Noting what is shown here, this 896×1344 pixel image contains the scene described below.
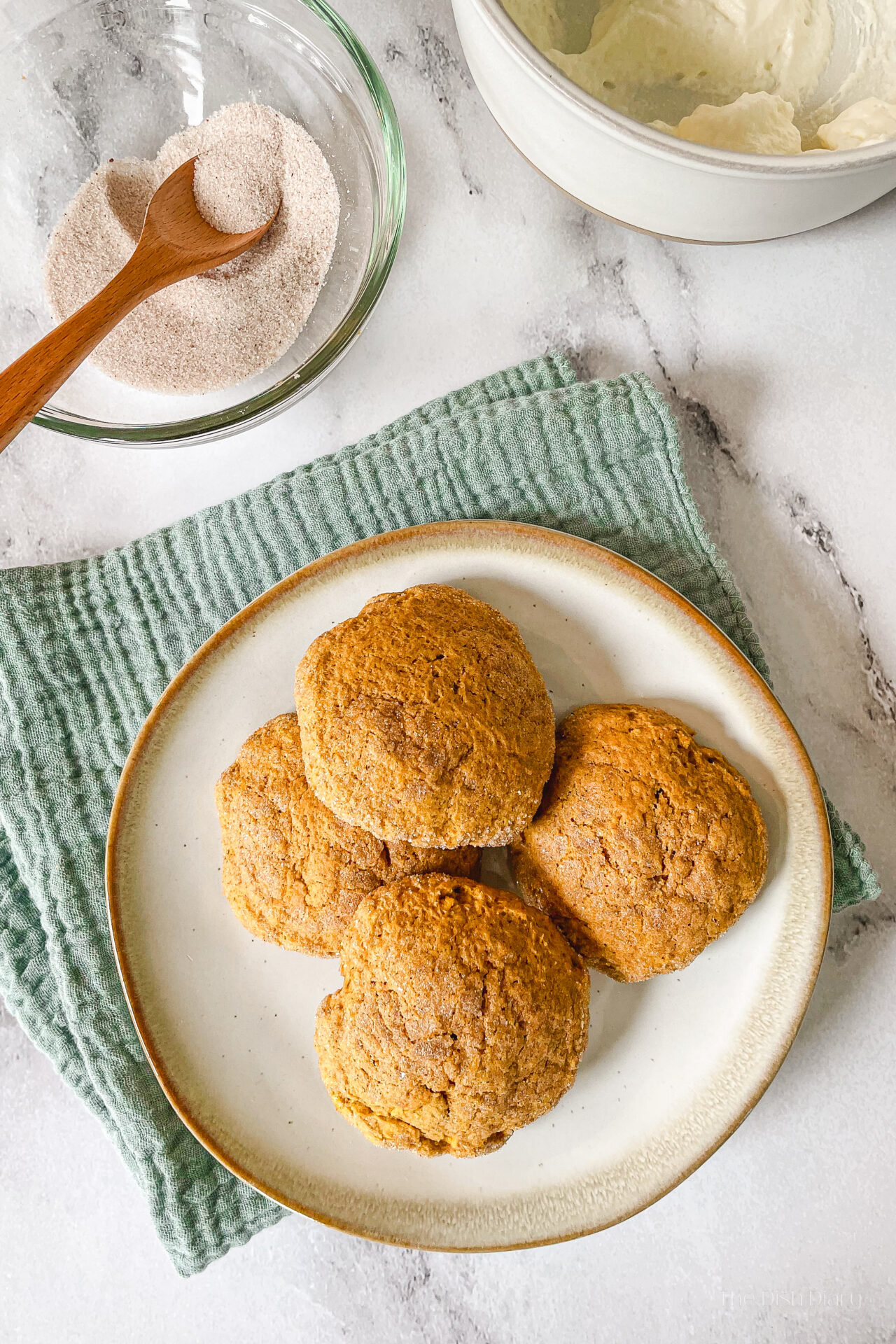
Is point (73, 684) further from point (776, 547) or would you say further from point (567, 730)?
point (776, 547)

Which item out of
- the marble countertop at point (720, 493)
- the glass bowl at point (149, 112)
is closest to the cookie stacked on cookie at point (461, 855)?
the marble countertop at point (720, 493)

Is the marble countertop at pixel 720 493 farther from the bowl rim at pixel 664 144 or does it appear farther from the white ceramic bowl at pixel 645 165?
the bowl rim at pixel 664 144

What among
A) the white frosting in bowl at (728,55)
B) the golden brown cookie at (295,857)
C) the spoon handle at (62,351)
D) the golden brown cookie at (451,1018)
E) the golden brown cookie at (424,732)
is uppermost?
the white frosting in bowl at (728,55)

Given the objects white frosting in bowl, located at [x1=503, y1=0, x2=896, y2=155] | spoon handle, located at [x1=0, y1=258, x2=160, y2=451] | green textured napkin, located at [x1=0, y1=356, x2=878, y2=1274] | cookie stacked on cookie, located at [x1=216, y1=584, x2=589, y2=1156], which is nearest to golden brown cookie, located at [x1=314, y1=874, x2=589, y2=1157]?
cookie stacked on cookie, located at [x1=216, y1=584, x2=589, y2=1156]

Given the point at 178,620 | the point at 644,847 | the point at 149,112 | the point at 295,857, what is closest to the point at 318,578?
the point at 178,620

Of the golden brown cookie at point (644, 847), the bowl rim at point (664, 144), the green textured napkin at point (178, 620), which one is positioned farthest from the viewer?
the green textured napkin at point (178, 620)

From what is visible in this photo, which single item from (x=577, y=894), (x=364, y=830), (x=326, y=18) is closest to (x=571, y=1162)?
(x=577, y=894)

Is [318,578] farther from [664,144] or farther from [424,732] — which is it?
[664,144]
